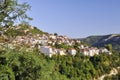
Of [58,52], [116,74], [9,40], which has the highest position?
[9,40]

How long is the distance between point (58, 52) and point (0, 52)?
2067 inches

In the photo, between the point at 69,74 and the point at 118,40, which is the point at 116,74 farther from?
the point at 118,40

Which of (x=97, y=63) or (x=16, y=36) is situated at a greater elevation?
(x=16, y=36)

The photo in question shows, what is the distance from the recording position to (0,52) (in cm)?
1622

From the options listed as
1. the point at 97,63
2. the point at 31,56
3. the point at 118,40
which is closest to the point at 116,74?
the point at 97,63

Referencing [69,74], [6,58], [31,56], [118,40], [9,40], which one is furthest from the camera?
[118,40]

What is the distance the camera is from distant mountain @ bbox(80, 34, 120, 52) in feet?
522

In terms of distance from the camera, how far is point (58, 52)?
68.6 metres

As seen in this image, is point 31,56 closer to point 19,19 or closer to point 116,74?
point 19,19

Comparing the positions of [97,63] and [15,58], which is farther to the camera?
[97,63]

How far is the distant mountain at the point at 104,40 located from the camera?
15912 cm

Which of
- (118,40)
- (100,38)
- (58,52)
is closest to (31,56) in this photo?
(58,52)

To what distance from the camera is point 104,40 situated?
573 ft

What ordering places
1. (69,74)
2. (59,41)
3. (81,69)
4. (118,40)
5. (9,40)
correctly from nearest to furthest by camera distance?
(9,40) < (69,74) < (81,69) < (59,41) < (118,40)
